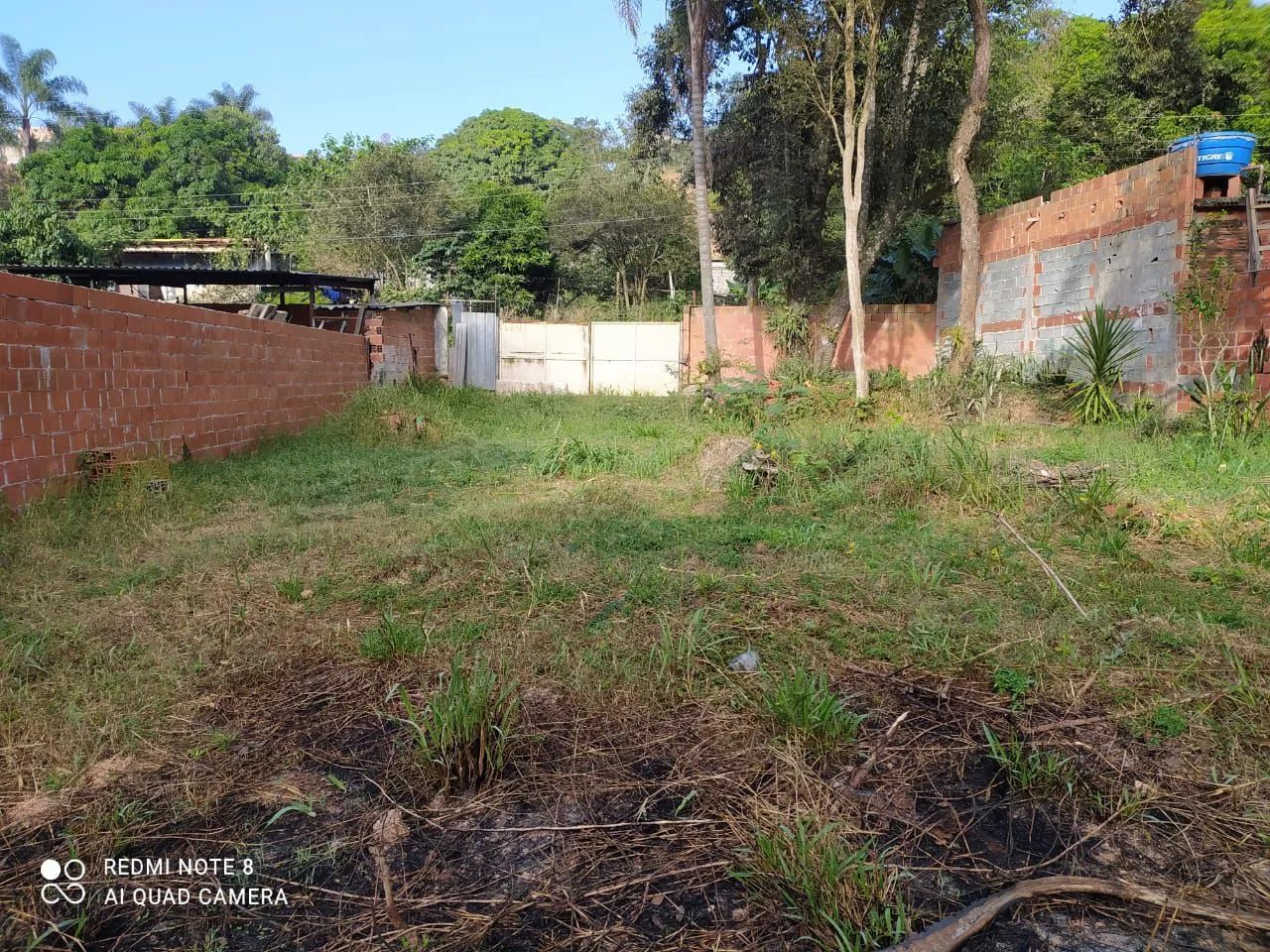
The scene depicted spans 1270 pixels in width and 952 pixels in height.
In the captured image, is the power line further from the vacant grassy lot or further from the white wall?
the vacant grassy lot

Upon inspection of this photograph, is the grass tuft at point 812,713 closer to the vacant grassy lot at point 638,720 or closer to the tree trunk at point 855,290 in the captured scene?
the vacant grassy lot at point 638,720

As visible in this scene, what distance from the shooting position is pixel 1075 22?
19.7m

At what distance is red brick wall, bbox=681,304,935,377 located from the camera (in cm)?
1475

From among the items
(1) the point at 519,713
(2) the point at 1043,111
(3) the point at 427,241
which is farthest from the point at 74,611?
(3) the point at 427,241

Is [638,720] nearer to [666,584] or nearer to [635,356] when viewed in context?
[666,584]

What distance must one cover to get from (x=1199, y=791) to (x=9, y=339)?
630 centimetres

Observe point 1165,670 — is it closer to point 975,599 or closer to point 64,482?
point 975,599

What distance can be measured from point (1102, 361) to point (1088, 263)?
1845mm

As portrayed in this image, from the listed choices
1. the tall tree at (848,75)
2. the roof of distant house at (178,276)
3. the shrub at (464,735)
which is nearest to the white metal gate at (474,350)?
the roof of distant house at (178,276)

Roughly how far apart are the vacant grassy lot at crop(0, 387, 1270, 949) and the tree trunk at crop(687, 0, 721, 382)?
28.8 ft

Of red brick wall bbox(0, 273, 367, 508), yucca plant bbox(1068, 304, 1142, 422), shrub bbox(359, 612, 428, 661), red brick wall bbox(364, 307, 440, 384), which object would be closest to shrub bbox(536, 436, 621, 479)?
red brick wall bbox(0, 273, 367, 508)

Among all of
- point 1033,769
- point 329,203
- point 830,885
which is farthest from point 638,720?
point 329,203

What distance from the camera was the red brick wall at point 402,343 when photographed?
12.7 m

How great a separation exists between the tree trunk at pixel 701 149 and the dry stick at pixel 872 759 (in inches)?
409
